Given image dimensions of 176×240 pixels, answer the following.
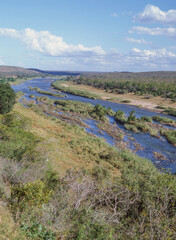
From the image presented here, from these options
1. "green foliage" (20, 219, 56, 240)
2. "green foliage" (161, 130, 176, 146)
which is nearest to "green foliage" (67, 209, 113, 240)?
"green foliage" (20, 219, 56, 240)

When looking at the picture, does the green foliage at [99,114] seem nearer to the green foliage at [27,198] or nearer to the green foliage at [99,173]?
the green foliage at [99,173]

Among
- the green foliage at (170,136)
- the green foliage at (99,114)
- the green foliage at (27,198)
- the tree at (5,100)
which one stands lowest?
the green foliage at (170,136)

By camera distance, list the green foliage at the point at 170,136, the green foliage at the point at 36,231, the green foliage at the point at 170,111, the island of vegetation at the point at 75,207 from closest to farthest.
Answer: the green foliage at the point at 36,231 → the island of vegetation at the point at 75,207 → the green foliage at the point at 170,136 → the green foliage at the point at 170,111

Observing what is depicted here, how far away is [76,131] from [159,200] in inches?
901

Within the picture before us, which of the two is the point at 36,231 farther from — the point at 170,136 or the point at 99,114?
the point at 99,114

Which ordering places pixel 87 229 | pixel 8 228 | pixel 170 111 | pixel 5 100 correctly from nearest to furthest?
pixel 8 228 < pixel 87 229 < pixel 5 100 < pixel 170 111

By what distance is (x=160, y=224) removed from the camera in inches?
270

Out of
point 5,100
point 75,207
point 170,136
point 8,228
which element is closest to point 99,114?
point 170,136

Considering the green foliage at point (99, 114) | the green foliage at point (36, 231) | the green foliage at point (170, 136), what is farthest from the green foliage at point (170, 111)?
the green foliage at point (36, 231)

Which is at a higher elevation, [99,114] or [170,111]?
[170,111]

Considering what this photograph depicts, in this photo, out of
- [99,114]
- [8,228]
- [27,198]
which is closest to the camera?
[8,228]

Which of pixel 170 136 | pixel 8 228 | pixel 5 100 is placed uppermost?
pixel 5 100

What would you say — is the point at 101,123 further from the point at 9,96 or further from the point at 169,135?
the point at 9,96

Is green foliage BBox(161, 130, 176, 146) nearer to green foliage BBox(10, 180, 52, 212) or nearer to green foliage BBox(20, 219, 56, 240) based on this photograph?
green foliage BBox(10, 180, 52, 212)
